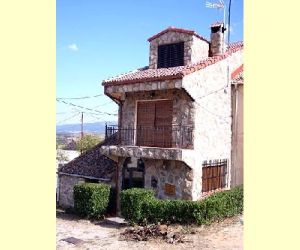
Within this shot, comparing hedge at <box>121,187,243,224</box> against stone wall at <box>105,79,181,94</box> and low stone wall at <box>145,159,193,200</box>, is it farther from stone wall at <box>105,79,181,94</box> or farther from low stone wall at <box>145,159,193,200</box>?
stone wall at <box>105,79,181,94</box>

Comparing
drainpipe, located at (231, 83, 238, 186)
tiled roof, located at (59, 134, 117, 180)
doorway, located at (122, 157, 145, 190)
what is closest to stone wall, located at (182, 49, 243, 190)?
drainpipe, located at (231, 83, 238, 186)

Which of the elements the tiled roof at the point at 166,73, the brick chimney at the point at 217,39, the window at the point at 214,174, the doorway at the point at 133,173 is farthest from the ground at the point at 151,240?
the brick chimney at the point at 217,39

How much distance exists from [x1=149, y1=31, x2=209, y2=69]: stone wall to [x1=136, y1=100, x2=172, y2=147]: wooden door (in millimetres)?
1641

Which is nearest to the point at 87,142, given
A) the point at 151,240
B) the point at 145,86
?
the point at 145,86

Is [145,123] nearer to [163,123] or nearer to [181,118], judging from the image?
[163,123]

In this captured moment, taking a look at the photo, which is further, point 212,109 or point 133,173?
point 133,173

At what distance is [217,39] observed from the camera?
12.3m

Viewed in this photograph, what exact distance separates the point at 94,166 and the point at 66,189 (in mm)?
1571

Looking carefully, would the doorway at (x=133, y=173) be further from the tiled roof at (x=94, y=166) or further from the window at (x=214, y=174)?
the window at (x=214, y=174)

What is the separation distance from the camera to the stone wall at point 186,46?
38.7 feet

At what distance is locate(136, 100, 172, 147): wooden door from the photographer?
37.0ft

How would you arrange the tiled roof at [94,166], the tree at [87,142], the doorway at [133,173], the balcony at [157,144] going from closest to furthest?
the balcony at [157,144] → the doorway at [133,173] → the tiled roof at [94,166] → the tree at [87,142]

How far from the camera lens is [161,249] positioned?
808 centimetres
